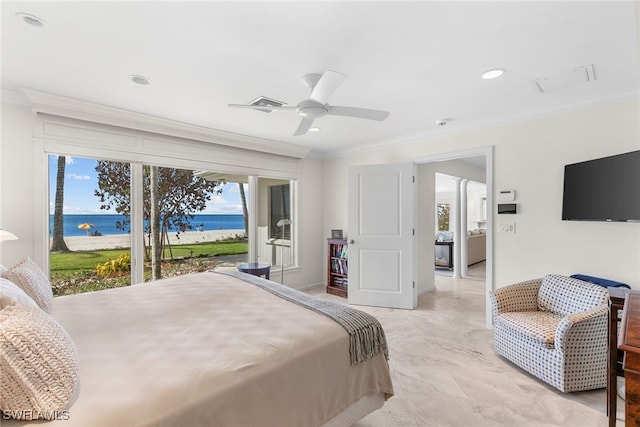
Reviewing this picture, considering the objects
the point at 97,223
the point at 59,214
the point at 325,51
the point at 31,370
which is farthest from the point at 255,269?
the point at 31,370

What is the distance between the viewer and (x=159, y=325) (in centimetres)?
168

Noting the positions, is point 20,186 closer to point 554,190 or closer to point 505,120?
point 505,120

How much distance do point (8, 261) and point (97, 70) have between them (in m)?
1.92

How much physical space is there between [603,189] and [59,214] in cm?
508

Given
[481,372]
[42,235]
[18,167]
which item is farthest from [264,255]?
[481,372]

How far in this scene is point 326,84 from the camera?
200 cm

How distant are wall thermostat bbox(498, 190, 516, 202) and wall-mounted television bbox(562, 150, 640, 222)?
447 millimetres

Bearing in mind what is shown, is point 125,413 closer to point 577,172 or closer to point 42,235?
point 42,235

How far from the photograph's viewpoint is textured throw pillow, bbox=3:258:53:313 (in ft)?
5.50

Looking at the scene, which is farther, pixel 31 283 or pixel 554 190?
pixel 554 190

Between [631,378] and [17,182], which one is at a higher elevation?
[17,182]

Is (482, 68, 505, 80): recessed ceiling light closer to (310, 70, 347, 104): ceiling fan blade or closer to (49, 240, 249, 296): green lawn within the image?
(310, 70, 347, 104): ceiling fan blade

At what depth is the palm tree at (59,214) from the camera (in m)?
3.07

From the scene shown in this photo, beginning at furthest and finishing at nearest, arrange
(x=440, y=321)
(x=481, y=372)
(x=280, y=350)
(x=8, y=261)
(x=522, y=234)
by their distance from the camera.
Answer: (x=440, y=321), (x=522, y=234), (x=8, y=261), (x=481, y=372), (x=280, y=350)
